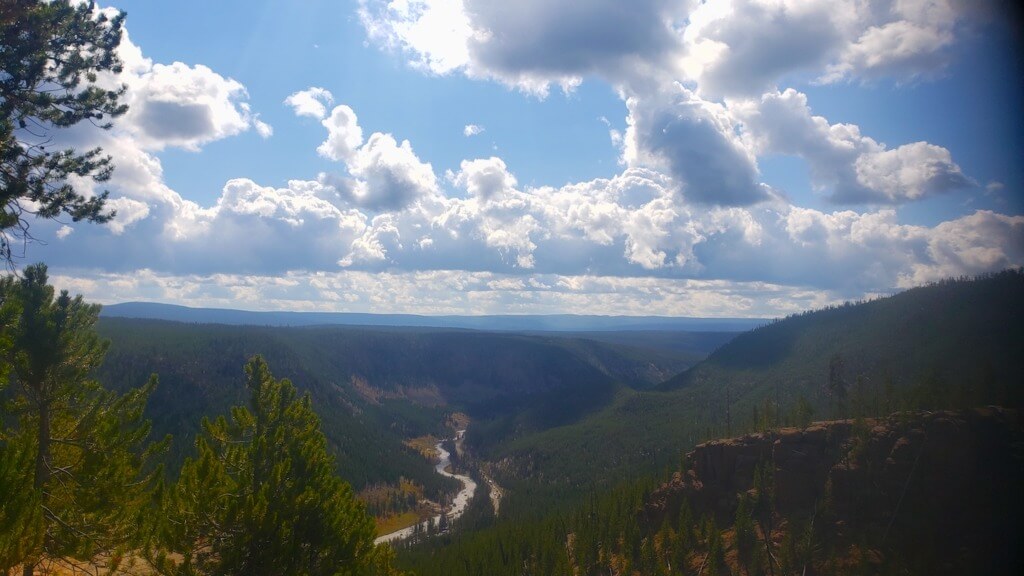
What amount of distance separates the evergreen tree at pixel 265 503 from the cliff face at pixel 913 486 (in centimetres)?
4984

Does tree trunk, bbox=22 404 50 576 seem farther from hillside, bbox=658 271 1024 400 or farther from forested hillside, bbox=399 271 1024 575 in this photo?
hillside, bbox=658 271 1024 400

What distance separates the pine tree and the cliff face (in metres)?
59.6

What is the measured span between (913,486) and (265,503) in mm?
63377

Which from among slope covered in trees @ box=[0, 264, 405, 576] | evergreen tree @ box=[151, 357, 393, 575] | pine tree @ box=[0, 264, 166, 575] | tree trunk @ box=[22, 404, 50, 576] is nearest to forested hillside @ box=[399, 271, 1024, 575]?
evergreen tree @ box=[151, 357, 393, 575]

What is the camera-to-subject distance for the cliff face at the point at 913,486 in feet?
174

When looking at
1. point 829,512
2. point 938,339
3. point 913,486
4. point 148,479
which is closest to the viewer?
point 148,479

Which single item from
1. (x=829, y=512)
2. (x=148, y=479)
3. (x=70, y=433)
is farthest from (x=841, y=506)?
(x=70, y=433)

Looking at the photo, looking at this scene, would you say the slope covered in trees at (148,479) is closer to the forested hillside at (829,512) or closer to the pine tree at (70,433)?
the pine tree at (70,433)

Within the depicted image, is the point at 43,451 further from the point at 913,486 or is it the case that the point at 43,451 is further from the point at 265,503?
the point at 913,486

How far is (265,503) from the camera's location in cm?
2427

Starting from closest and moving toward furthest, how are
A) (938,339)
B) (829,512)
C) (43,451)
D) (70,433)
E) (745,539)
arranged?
(43,451), (70,433), (829,512), (745,539), (938,339)

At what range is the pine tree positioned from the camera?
2384 centimetres

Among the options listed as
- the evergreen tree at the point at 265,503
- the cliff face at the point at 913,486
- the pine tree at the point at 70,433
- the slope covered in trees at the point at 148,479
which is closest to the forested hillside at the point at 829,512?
the cliff face at the point at 913,486

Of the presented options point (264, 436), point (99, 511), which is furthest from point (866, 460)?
point (99, 511)
